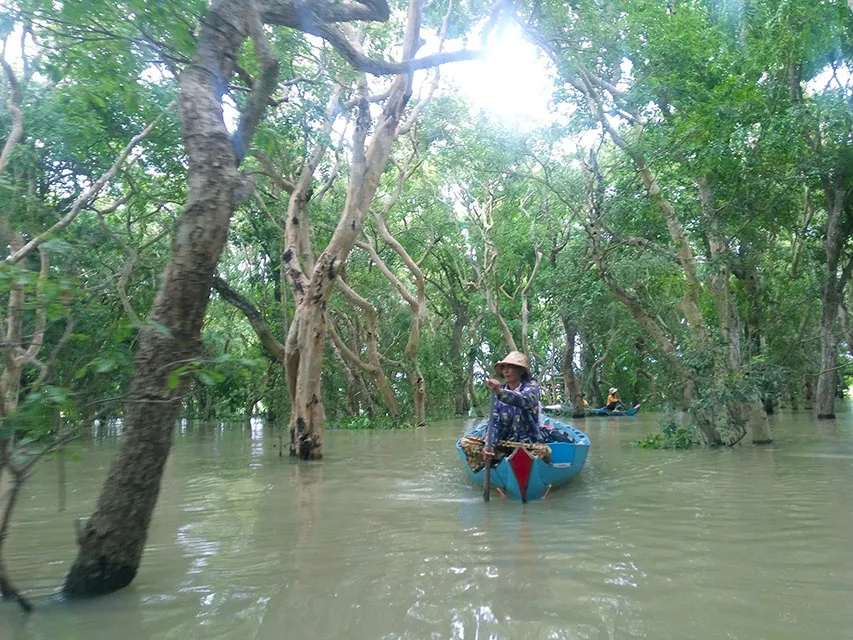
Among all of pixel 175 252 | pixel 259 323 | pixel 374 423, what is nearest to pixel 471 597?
pixel 175 252

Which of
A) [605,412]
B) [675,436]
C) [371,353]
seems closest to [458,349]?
[605,412]

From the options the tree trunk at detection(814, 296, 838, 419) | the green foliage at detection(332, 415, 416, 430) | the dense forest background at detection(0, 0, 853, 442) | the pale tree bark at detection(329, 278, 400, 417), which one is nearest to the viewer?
the dense forest background at detection(0, 0, 853, 442)

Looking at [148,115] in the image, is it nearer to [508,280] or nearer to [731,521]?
[731,521]

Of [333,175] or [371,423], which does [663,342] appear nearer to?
[333,175]

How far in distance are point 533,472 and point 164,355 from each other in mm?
4728

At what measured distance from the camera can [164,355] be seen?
3797 millimetres

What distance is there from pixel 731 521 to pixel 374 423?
17.0 m

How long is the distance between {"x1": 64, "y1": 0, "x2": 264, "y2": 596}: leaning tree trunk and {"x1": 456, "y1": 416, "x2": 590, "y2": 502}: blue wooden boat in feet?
14.1

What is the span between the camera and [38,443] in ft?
12.1

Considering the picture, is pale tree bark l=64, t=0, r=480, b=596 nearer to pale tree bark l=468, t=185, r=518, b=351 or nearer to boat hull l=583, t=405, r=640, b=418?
pale tree bark l=468, t=185, r=518, b=351

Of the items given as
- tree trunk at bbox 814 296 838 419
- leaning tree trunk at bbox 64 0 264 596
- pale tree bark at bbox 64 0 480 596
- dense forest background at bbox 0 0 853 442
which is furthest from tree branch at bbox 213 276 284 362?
tree trunk at bbox 814 296 838 419

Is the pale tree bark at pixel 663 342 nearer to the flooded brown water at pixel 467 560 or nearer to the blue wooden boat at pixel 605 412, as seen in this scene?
the flooded brown water at pixel 467 560

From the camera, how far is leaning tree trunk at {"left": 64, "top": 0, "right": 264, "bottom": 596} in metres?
3.76

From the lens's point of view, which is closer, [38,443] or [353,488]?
[38,443]
